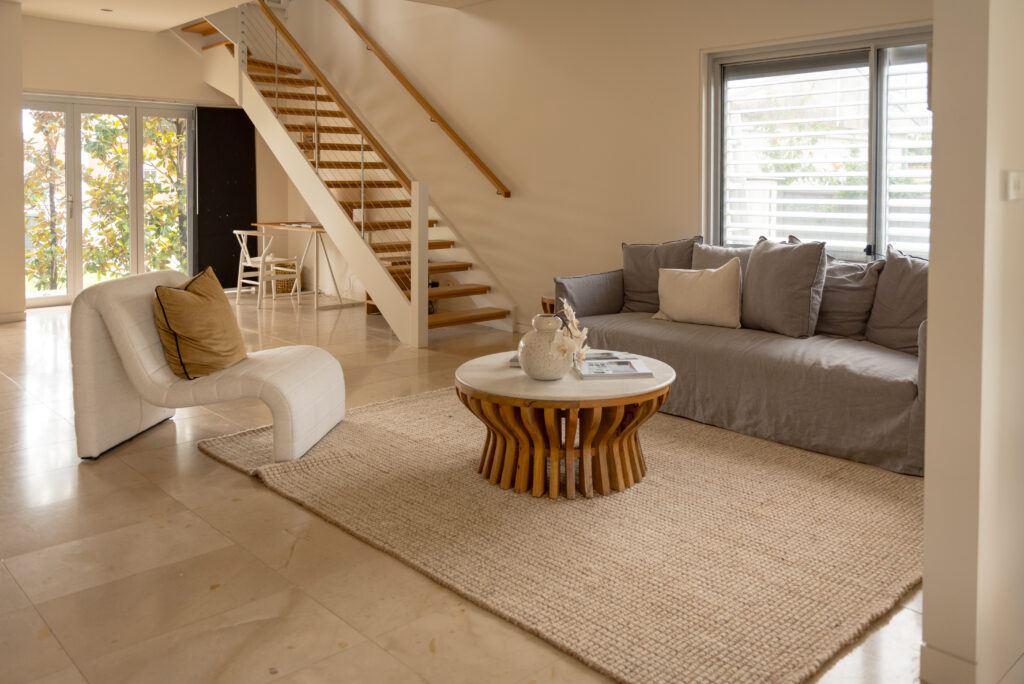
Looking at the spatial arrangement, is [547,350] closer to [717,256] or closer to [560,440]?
[560,440]

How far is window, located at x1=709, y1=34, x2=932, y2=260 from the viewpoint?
5.12 meters

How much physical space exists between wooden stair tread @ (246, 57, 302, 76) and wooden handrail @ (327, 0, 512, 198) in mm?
959

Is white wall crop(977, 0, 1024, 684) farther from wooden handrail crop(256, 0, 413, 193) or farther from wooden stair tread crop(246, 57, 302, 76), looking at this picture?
wooden stair tread crop(246, 57, 302, 76)

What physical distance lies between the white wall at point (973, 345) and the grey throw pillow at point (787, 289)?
2.45m

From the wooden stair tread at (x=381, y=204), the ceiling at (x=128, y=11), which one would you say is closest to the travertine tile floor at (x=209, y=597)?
the wooden stair tread at (x=381, y=204)

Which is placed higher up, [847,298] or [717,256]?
[717,256]

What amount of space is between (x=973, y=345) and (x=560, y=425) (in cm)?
178

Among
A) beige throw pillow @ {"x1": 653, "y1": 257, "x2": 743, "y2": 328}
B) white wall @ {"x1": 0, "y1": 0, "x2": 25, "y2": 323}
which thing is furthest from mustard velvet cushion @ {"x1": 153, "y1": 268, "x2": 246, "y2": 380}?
white wall @ {"x1": 0, "y1": 0, "x2": 25, "y2": 323}

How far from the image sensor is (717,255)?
5.36 metres

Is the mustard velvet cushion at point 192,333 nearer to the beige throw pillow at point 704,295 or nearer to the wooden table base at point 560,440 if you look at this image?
the wooden table base at point 560,440

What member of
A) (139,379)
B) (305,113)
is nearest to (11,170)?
(305,113)

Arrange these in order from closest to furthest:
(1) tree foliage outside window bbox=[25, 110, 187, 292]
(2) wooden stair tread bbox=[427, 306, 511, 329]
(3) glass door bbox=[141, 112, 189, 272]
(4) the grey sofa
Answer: (4) the grey sofa
(2) wooden stair tread bbox=[427, 306, 511, 329]
(1) tree foliage outside window bbox=[25, 110, 187, 292]
(3) glass door bbox=[141, 112, 189, 272]

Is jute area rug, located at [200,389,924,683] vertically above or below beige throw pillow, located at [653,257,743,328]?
below

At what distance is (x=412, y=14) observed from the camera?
8133mm
